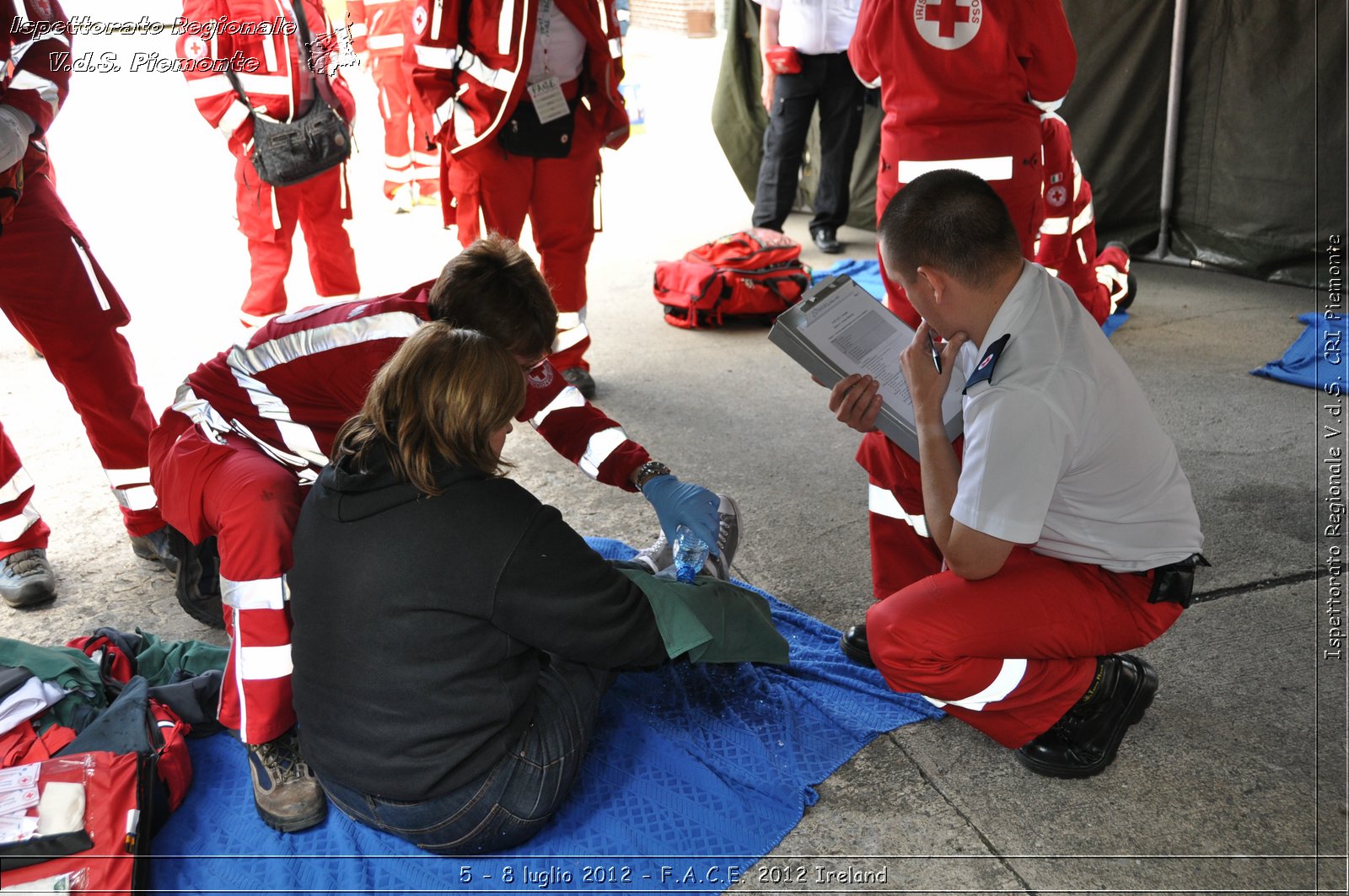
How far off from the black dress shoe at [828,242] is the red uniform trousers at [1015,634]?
4.49m

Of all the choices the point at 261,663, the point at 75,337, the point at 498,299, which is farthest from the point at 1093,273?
the point at 75,337

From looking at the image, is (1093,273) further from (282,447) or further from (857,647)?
(282,447)

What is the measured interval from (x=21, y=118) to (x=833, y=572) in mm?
2692

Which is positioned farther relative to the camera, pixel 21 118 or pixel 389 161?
pixel 389 161

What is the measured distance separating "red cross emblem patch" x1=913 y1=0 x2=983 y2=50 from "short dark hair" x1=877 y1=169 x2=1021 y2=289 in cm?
148

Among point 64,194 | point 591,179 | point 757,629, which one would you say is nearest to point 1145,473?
point 757,629

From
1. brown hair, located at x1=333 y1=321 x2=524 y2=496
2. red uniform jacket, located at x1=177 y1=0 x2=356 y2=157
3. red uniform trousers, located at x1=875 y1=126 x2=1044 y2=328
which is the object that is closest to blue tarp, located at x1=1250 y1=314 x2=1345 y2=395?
red uniform trousers, located at x1=875 y1=126 x2=1044 y2=328

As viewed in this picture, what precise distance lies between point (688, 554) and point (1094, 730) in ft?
→ 3.17

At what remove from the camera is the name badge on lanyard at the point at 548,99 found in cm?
408

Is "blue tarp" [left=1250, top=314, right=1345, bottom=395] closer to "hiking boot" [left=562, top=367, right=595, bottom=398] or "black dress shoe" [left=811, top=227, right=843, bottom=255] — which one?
"black dress shoe" [left=811, top=227, right=843, bottom=255]

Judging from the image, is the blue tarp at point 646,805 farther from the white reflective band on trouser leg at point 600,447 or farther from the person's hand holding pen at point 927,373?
the person's hand holding pen at point 927,373

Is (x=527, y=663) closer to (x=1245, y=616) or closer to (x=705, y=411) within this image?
(x=1245, y=616)

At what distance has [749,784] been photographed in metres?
2.32

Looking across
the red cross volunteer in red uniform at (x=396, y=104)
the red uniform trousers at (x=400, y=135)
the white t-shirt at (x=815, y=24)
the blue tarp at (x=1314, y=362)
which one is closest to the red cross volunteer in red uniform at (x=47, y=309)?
the red cross volunteer in red uniform at (x=396, y=104)
